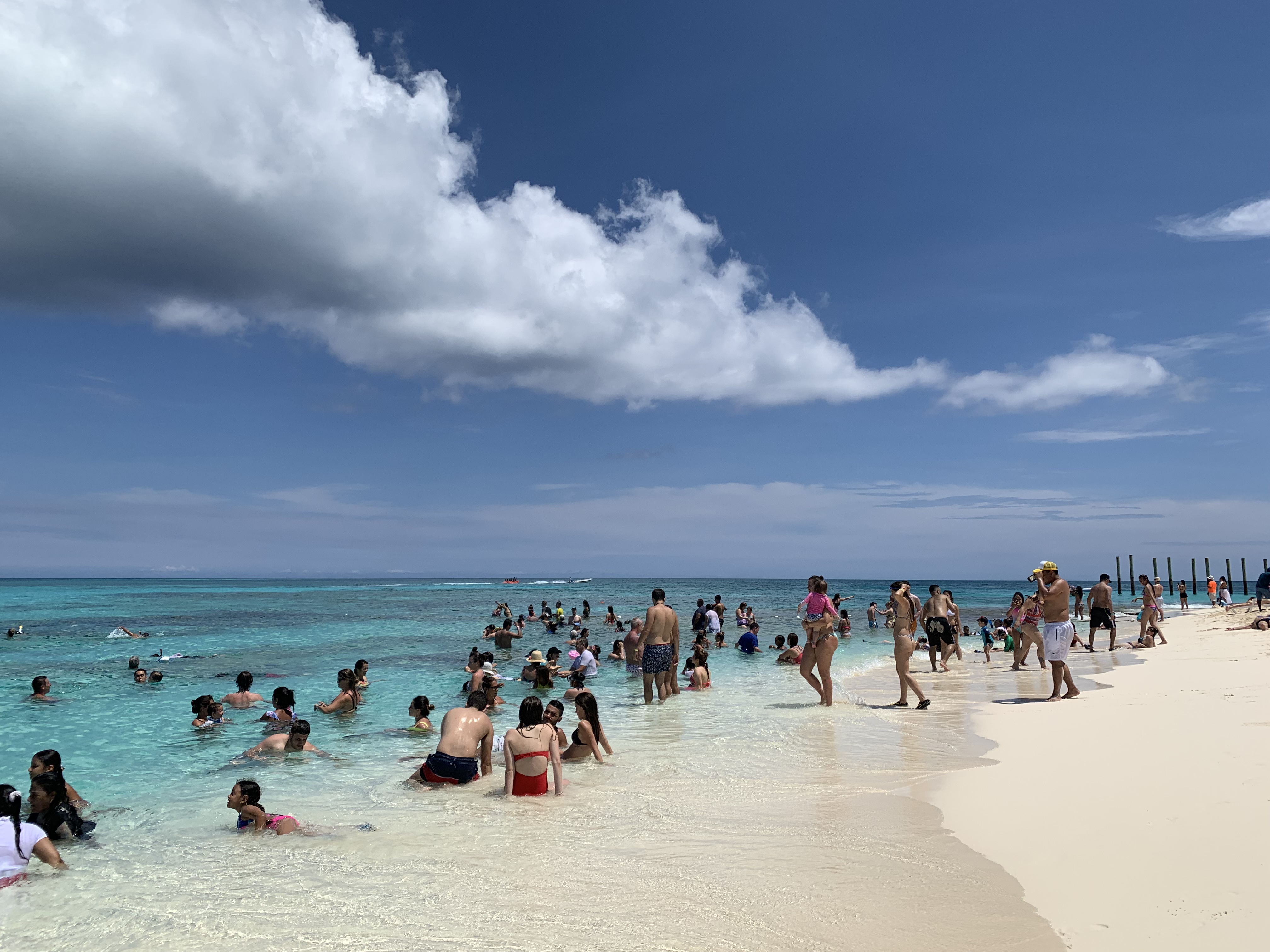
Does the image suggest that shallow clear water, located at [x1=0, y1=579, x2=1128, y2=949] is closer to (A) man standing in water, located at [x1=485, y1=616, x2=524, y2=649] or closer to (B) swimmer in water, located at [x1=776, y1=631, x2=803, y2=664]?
(B) swimmer in water, located at [x1=776, y1=631, x2=803, y2=664]

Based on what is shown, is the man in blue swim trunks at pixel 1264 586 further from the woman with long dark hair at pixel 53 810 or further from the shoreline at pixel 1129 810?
the woman with long dark hair at pixel 53 810

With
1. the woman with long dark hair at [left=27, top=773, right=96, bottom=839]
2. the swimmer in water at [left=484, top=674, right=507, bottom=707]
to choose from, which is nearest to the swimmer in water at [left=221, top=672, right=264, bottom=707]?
the swimmer in water at [left=484, top=674, right=507, bottom=707]

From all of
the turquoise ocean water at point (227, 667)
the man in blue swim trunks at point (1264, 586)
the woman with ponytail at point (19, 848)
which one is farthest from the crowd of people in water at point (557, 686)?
the man in blue swim trunks at point (1264, 586)

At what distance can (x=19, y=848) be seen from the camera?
17.7 ft

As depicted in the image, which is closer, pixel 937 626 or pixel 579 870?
pixel 579 870

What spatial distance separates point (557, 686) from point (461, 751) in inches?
343

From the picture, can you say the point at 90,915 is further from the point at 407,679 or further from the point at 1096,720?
the point at 407,679

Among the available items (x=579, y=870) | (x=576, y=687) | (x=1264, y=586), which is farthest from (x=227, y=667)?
(x=1264, y=586)

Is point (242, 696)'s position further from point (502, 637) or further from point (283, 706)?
point (502, 637)

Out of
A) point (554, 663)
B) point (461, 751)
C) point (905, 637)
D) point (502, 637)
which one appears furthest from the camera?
point (502, 637)

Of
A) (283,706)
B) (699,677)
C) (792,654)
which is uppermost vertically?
(283,706)

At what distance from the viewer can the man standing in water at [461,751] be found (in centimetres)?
771

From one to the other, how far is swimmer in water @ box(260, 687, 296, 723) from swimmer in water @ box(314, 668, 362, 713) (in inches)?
40.6

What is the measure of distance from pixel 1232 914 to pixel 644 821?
13.0 feet
